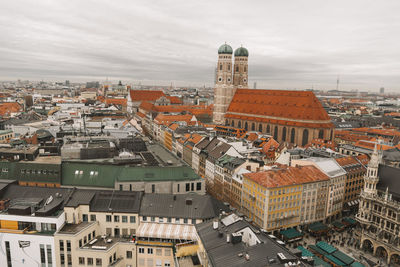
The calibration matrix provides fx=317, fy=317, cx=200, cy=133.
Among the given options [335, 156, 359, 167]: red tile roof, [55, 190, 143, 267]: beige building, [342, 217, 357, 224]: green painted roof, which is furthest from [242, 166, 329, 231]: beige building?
[55, 190, 143, 267]: beige building

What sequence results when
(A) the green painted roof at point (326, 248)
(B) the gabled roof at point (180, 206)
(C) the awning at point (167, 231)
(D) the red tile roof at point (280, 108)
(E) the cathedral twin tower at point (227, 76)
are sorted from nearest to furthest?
(C) the awning at point (167, 231) < (B) the gabled roof at point (180, 206) < (A) the green painted roof at point (326, 248) < (D) the red tile roof at point (280, 108) < (E) the cathedral twin tower at point (227, 76)

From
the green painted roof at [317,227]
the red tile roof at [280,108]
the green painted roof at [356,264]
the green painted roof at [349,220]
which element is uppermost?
the red tile roof at [280,108]

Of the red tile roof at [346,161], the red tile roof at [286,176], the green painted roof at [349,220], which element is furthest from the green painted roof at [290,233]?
the red tile roof at [346,161]

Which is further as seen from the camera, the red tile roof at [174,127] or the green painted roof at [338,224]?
the red tile roof at [174,127]

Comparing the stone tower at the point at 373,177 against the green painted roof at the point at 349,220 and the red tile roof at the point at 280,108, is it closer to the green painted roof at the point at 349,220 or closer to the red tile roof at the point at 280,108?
the green painted roof at the point at 349,220

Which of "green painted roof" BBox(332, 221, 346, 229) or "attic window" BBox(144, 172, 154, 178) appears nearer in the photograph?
"attic window" BBox(144, 172, 154, 178)

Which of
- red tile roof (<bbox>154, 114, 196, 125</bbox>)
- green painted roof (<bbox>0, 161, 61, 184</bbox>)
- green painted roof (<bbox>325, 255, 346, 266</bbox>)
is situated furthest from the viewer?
red tile roof (<bbox>154, 114, 196, 125</bbox>)

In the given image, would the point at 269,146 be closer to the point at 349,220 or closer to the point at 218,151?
the point at 218,151

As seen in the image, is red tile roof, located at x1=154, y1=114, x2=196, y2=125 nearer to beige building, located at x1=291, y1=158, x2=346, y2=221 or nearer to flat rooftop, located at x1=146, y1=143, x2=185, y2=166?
flat rooftop, located at x1=146, y1=143, x2=185, y2=166
